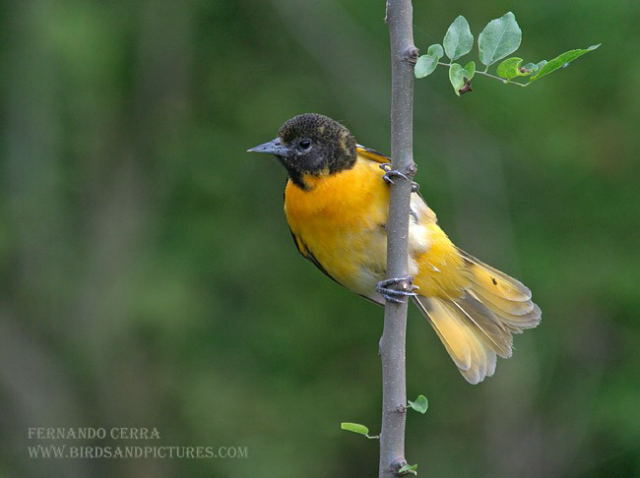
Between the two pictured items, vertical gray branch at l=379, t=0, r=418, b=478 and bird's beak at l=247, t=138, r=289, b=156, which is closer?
vertical gray branch at l=379, t=0, r=418, b=478

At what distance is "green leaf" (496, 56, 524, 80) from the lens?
1.98 metres

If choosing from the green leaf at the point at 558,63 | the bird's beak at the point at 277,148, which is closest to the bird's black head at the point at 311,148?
the bird's beak at the point at 277,148

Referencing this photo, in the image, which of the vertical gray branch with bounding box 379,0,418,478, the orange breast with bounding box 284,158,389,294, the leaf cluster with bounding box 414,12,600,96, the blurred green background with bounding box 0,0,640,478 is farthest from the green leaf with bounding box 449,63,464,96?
the blurred green background with bounding box 0,0,640,478

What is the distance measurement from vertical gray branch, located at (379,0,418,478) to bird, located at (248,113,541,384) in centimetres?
72

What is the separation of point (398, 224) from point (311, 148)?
1.05 metres

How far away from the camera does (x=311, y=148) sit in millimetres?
3295

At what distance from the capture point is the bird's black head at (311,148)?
3281 millimetres

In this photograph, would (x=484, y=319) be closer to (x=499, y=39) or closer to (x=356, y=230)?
(x=356, y=230)

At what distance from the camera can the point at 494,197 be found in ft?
19.8

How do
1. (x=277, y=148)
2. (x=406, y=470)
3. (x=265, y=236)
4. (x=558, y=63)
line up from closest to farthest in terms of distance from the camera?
(x=558, y=63), (x=406, y=470), (x=277, y=148), (x=265, y=236)

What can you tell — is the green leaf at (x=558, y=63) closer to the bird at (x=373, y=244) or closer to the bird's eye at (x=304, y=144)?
the bird at (x=373, y=244)

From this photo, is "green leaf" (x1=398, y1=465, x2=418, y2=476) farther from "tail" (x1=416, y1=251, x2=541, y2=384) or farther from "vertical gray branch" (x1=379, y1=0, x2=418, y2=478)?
"tail" (x1=416, y1=251, x2=541, y2=384)

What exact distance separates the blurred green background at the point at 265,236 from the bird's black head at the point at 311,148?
2.86 m

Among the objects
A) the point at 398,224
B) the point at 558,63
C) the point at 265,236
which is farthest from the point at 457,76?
the point at 265,236
